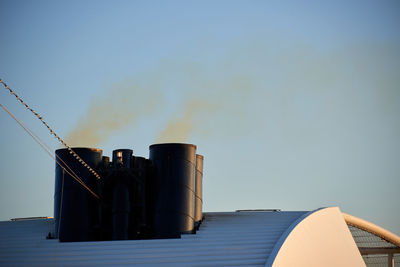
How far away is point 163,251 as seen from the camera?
15.6m

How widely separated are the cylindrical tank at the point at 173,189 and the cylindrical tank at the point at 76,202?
189cm

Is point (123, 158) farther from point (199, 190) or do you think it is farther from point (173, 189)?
point (199, 190)

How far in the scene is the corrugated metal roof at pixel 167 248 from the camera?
594 inches

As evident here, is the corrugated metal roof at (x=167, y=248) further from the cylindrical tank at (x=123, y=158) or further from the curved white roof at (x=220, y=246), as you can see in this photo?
the cylindrical tank at (x=123, y=158)

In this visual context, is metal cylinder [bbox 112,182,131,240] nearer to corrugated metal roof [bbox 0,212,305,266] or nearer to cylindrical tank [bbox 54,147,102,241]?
cylindrical tank [bbox 54,147,102,241]

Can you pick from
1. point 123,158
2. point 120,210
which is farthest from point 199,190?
point 120,210

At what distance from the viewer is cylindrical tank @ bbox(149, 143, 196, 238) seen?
700 inches

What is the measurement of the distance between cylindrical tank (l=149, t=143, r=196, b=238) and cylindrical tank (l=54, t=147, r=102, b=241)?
1.89 meters

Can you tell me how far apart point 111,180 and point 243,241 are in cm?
454

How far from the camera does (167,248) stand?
15914mm

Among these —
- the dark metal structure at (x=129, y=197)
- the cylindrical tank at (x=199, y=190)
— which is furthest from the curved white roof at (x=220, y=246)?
the dark metal structure at (x=129, y=197)

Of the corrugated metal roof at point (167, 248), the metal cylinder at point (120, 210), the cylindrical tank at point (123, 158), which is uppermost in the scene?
the cylindrical tank at point (123, 158)

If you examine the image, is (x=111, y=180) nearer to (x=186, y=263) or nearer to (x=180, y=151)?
(x=180, y=151)

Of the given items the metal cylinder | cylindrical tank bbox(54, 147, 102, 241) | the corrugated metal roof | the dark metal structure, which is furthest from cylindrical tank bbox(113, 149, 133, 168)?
the corrugated metal roof
